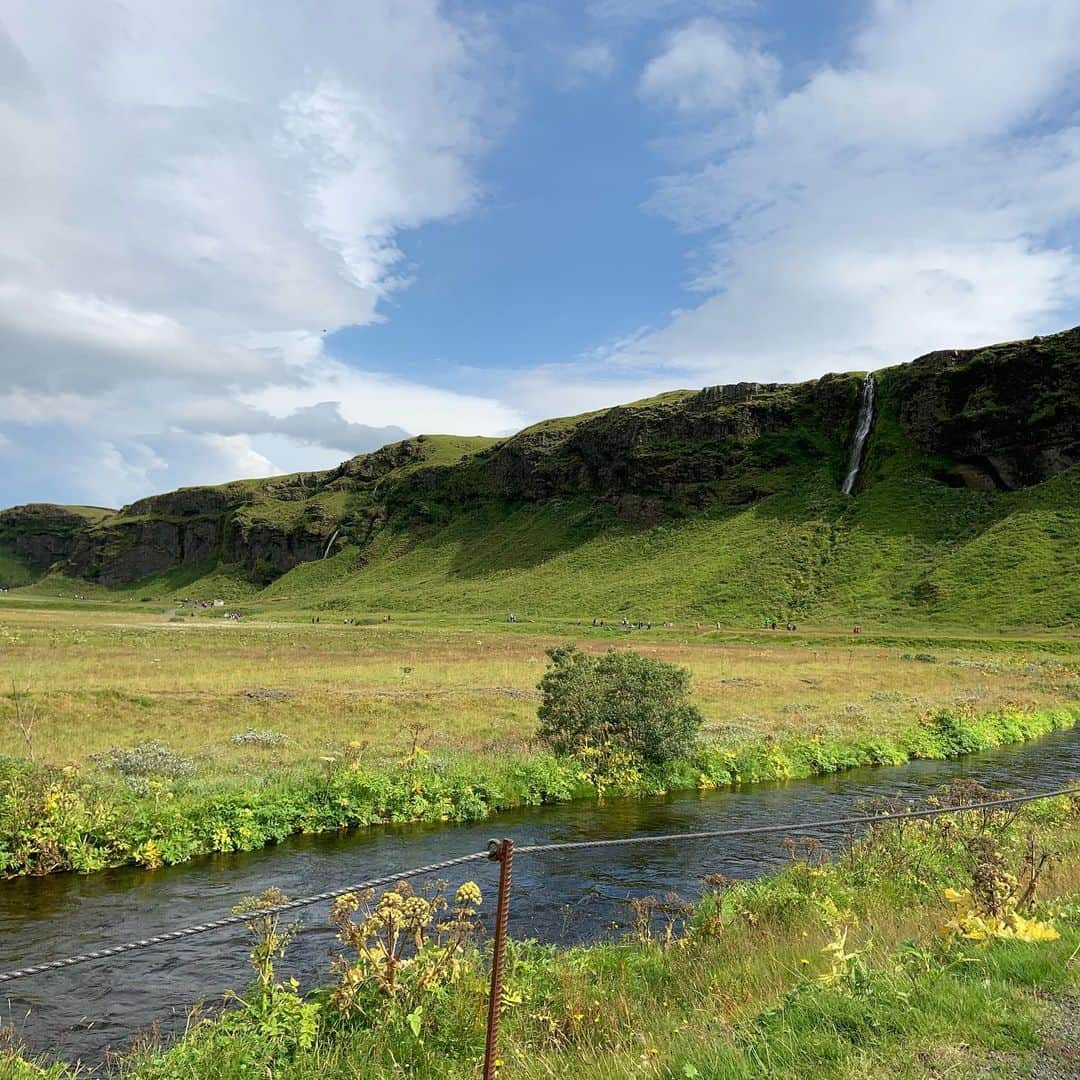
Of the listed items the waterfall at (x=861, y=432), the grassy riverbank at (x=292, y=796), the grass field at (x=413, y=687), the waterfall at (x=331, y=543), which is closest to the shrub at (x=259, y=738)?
the grass field at (x=413, y=687)

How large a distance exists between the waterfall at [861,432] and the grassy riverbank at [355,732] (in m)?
69.5

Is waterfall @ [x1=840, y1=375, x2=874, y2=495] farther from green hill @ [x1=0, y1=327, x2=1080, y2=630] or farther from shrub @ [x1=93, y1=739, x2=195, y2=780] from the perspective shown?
shrub @ [x1=93, y1=739, x2=195, y2=780]

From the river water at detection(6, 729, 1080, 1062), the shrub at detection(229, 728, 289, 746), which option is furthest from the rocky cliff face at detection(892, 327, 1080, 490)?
the shrub at detection(229, 728, 289, 746)

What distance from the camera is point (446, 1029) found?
7.12 m

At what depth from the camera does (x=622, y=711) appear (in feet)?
76.3

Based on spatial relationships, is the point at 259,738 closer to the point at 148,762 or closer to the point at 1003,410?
the point at 148,762

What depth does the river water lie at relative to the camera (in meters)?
9.41

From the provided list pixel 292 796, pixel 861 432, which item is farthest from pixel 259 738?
pixel 861 432

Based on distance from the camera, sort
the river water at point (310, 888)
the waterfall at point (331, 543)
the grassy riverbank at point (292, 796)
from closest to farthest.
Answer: the river water at point (310, 888), the grassy riverbank at point (292, 796), the waterfall at point (331, 543)

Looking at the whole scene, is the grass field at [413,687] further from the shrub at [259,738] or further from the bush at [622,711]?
the bush at [622,711]

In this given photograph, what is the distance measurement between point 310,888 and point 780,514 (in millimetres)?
111910

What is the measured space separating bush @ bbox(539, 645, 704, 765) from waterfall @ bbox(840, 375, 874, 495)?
103 meters

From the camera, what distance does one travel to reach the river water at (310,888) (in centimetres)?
941

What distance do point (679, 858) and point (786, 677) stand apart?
2889 centimetres
